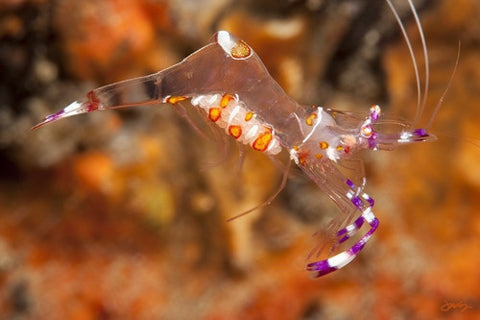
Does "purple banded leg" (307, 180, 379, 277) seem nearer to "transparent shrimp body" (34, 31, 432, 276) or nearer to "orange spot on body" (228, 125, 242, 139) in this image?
"transparent shrimp body" (34, 31, 432, 276)

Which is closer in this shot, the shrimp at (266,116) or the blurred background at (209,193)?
the shrimp at (266,116)

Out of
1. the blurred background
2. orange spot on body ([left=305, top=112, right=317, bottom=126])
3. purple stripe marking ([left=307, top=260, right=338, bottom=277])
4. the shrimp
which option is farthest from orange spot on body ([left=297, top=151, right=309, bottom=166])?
the blurred background

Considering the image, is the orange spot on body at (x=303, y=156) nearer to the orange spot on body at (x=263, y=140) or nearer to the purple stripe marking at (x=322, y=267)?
the orange spot on body at (x=263, y=140)

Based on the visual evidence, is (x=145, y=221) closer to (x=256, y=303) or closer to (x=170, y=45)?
(x=256, y=303)

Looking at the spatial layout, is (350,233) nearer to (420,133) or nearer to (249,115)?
(420,133)

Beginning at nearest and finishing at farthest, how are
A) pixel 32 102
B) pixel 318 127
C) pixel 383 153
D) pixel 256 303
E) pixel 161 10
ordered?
pixel 318 127
pixel 161 10
pixel 32 102
pixel 256 303
pixel 383 153

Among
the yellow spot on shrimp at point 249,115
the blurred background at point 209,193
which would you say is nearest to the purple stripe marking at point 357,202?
the yellow spot on shrimp at point 249,115

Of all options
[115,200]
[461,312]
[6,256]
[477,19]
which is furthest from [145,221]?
[477,19]

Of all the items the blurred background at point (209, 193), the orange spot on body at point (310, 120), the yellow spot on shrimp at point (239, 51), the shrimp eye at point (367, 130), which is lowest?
the blurred background at point (209, 193)

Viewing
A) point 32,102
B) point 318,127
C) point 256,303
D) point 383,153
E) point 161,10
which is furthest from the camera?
point 383,153
